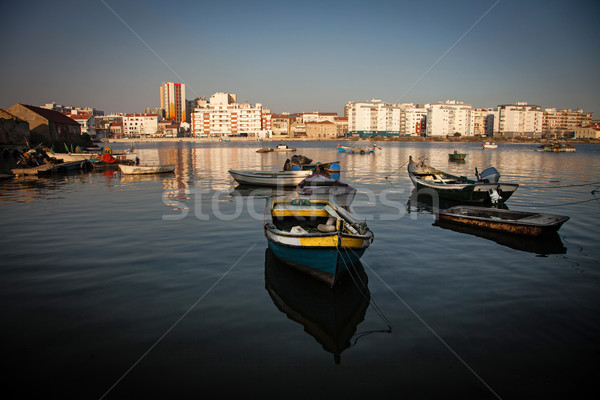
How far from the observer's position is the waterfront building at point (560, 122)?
16962 centimetres

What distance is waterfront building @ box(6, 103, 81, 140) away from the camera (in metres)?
52.2

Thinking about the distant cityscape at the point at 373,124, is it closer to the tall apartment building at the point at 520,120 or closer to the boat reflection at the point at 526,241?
the tall apartment building at the point at 520,120

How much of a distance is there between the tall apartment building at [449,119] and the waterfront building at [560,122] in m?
40.3

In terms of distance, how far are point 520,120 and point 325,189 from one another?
17249cm

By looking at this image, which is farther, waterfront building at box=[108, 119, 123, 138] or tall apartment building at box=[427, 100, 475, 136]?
waterfront building at box=[108, 119, 123, 138]

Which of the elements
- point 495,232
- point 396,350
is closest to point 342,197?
point 495,232

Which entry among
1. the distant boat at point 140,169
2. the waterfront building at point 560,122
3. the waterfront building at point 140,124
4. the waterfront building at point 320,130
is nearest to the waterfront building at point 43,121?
the distant boat at point 140,169

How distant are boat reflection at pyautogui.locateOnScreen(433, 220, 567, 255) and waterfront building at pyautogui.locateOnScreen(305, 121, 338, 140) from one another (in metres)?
150

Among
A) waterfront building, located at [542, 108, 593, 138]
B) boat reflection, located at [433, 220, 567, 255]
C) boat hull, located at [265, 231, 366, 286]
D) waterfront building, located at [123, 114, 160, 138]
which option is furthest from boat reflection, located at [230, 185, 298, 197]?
waterfront building, located at [542, 108, 593, 138]

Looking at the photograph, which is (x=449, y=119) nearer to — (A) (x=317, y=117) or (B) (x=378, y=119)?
(B) (x=378, y=119)

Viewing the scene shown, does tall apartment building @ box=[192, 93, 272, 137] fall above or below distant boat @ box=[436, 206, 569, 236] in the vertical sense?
above

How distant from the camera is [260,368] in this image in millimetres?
5078

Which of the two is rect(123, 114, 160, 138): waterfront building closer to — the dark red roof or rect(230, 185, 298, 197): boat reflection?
the dark red roof

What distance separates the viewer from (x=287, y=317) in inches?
260
